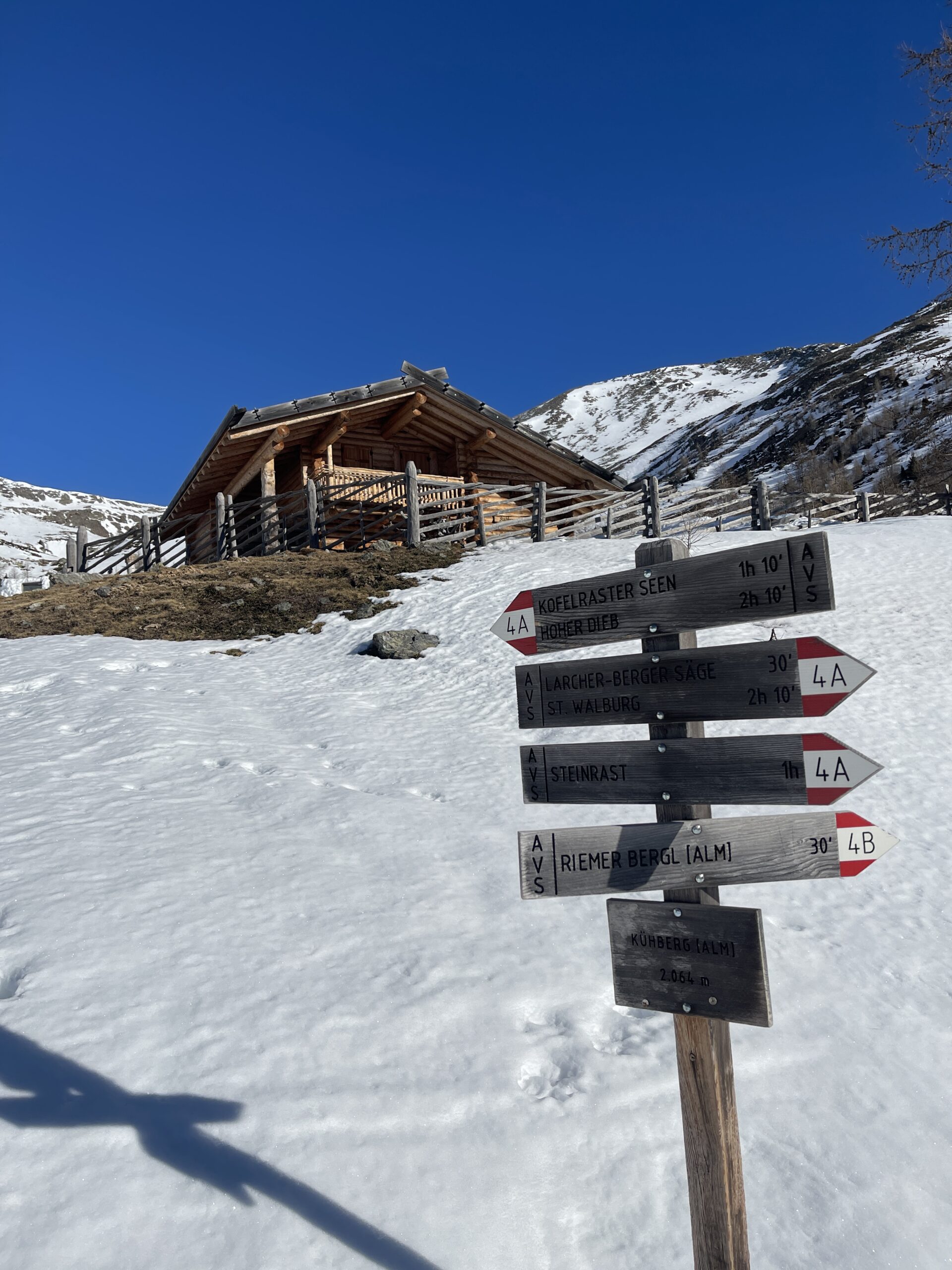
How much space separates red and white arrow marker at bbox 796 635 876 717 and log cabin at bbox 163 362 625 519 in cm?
1593

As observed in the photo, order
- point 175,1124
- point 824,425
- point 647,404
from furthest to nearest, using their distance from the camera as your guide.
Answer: point 647,404
point 824,425
point 175,1124

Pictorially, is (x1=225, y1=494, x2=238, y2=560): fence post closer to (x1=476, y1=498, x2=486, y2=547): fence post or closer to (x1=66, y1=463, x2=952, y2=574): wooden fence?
(x1=66, y1=463, x2=952, y2=574): wooden fence

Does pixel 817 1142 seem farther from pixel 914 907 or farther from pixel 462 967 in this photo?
pixel 914 907

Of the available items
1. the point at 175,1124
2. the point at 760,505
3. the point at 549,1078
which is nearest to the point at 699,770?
the point at 549,1078

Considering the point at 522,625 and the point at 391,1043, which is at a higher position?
the point at 522,625

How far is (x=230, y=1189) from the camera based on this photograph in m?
2.93

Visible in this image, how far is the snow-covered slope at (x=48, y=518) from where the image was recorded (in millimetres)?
69875

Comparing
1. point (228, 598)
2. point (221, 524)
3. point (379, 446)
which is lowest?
point (228, 598)

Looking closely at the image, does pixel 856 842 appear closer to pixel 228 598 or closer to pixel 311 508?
pixel 228 598

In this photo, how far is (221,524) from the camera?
62.4 feet

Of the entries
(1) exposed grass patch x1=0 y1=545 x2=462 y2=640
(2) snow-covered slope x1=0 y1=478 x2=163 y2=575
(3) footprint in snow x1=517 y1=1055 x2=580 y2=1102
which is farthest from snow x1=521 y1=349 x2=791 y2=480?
(3) footprint in snow x1=517 y1=1055 x2=580 y2=1102

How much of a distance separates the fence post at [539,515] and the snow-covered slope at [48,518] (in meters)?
37.8

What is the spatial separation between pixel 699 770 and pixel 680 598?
60cm

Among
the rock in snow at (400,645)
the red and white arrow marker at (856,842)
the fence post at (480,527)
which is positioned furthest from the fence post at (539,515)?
the red and white arrow marker at (856,842)
